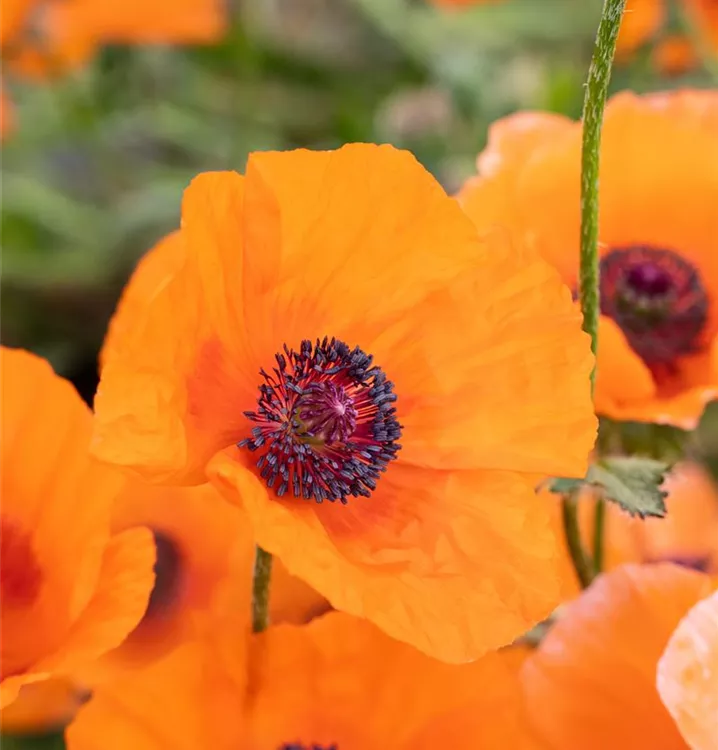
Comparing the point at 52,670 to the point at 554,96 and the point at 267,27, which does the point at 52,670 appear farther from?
the point at 267,27

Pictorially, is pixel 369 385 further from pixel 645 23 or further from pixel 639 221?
pixel 645 23

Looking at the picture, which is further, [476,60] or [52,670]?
[476,60]

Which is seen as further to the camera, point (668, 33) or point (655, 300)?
point (668, 33)

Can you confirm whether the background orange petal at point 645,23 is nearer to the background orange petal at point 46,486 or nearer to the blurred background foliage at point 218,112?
the blurred background foliage at point 218,112

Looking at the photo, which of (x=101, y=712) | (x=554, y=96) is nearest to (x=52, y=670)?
(x=101, y=712)

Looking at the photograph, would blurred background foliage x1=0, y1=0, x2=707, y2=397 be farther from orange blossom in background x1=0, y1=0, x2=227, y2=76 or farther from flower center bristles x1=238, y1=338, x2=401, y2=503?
flower center bristles x1=238, y1=338, x2=401, y2=503

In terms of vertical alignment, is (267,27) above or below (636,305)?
above

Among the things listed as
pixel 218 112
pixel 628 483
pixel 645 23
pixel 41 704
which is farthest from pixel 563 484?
pixel 218 112
